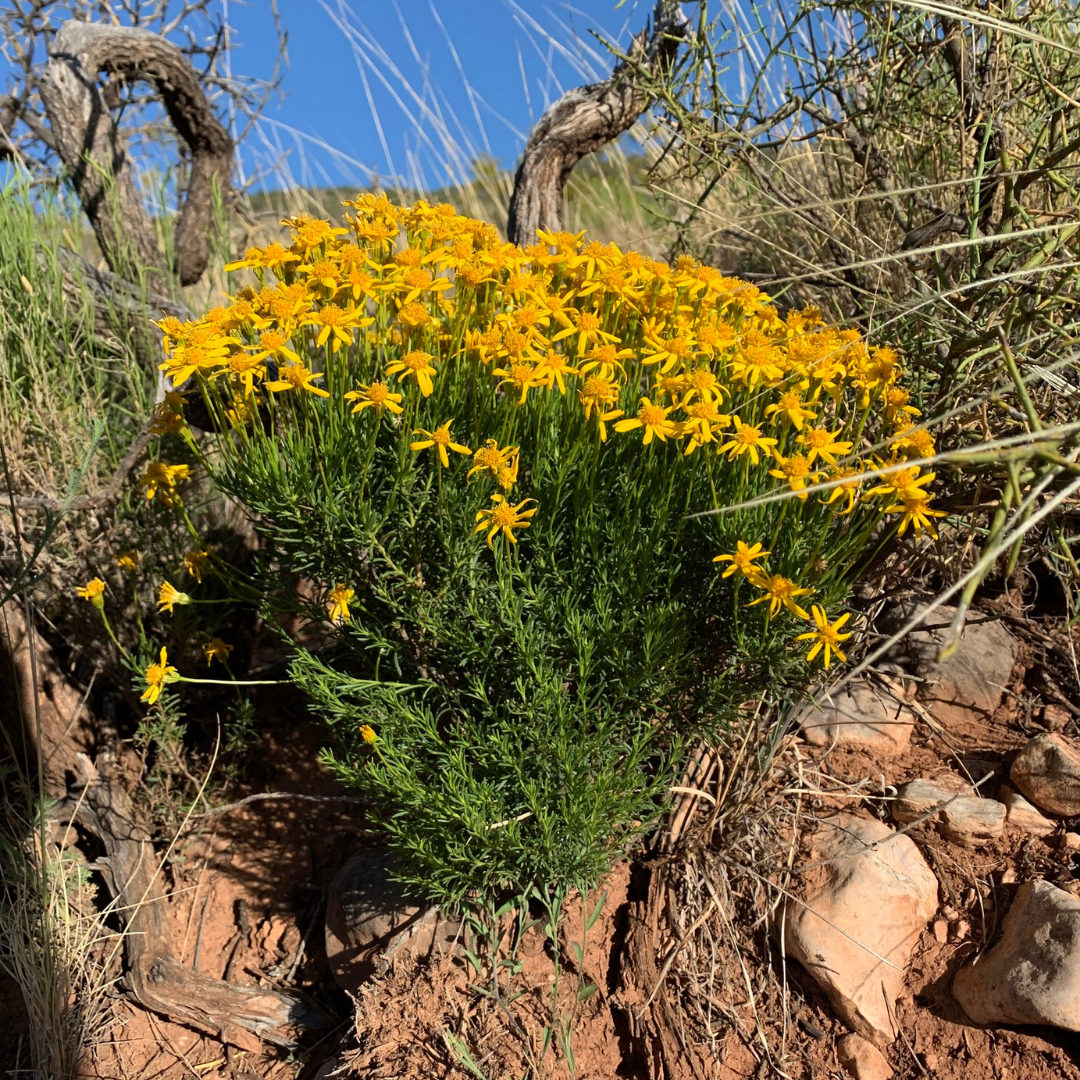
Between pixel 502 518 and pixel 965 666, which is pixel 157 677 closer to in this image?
pixel 502 518

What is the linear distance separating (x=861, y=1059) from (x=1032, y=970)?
0.46 metres

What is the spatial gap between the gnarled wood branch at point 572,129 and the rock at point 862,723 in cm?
233

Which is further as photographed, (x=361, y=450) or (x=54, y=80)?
(x=54, y=80)

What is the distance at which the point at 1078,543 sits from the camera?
288 cm

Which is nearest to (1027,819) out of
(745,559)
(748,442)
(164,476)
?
(745,559)

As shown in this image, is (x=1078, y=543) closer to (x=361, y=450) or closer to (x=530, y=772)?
(x=530, y=772)

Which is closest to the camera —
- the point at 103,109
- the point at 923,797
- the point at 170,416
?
the point at 170,416

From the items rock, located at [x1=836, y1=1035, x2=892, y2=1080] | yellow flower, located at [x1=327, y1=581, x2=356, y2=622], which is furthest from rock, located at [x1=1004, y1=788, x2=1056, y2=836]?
yellow flower, located at [x1=327, y1=581, x2=356, y2=622]

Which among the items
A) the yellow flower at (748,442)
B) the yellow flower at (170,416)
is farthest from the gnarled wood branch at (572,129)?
the yellow flower at (748,442)

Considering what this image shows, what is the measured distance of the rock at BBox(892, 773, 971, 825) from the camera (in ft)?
8.38

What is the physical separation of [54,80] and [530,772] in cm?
417

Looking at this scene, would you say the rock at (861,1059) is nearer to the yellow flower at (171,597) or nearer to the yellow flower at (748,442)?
the yellow flower at (748,442)

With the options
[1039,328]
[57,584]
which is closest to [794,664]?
[1039,328]

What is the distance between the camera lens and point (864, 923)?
235 centimetres
